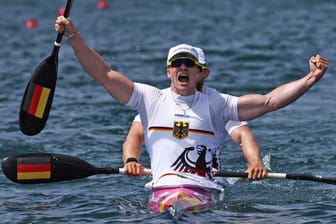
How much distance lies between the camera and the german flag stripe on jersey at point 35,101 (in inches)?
353

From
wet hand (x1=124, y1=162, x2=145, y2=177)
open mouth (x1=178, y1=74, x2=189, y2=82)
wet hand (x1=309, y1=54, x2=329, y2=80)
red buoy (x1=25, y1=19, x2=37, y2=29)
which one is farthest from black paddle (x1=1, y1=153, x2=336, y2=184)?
red buoy (x1=25, y1=19, x2=37, y2=29)

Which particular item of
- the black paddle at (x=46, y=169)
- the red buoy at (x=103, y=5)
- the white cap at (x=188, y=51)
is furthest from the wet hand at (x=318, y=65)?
the red buoy at (x=103, y=5)

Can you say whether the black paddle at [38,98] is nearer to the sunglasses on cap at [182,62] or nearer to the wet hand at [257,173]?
the sunglasses on cap at [182,62]

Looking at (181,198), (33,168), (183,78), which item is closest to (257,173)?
(181,198)

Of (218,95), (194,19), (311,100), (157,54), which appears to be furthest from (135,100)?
(194,19)

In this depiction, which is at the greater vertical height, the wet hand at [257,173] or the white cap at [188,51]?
the white cap at [188,51]

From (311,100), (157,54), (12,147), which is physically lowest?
(12,147)

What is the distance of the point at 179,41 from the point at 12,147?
1097cm

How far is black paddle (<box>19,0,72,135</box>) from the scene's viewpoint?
29.4 feet

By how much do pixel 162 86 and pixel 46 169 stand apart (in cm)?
757

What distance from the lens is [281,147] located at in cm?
1221

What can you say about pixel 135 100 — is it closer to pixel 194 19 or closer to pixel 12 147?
pixel 12 147

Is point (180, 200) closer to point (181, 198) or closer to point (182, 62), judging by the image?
point (181, 198)

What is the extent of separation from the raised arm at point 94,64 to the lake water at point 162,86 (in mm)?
1096
